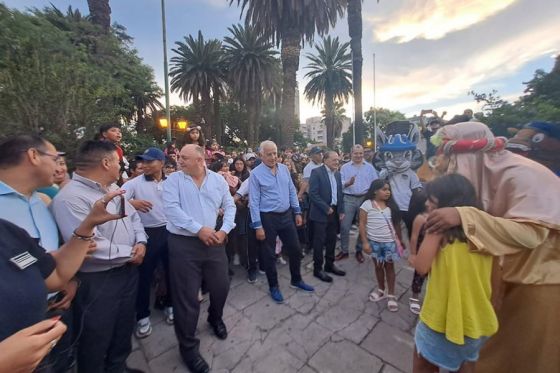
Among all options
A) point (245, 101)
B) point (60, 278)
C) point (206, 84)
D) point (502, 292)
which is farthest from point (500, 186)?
point (206, 84)

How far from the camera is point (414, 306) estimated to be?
309 centimetres

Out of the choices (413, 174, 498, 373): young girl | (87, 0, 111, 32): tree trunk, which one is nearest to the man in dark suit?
(413, 174, 498, 373): young girl

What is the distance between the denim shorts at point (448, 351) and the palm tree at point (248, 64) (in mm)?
21356

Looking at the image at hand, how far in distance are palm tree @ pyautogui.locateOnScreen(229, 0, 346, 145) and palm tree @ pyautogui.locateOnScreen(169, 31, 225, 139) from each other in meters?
8.43

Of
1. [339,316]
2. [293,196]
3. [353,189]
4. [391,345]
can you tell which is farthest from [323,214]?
[391,345]

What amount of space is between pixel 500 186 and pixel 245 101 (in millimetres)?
21786

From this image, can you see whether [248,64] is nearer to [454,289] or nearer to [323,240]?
[323,240]

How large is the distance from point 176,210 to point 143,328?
1.49m

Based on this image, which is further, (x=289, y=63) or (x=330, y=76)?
(x=330, y=76)

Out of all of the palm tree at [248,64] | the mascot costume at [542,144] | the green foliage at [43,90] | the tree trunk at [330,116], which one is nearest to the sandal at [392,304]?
the mascot costume at [542,144]

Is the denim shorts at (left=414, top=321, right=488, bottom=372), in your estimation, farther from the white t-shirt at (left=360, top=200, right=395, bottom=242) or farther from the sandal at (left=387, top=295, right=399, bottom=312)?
the white t-shirt at (left=360, top=200, right=395, bottom=242)

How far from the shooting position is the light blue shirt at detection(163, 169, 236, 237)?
237cm

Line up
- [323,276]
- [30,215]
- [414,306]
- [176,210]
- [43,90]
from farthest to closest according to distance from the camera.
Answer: [43,90] < [323,276] < [414,306] < [176,210] < [30,215]

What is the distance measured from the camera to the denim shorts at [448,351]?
158 centimetres
